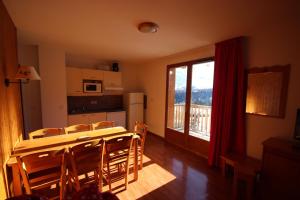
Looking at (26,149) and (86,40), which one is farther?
(86,40)

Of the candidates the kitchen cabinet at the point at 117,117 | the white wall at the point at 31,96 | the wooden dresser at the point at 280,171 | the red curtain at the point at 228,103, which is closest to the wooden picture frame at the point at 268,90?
the red curtain at the point at 228,103

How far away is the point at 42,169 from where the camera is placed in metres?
1.54

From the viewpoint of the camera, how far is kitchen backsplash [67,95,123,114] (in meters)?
4.23

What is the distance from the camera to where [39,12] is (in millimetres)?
1804

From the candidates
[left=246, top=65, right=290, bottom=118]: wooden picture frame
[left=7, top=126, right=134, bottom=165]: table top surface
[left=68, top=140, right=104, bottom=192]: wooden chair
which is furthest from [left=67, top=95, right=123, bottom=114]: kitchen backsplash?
[left=246, top=65, right=290, bottom=118]: wooden picture frame

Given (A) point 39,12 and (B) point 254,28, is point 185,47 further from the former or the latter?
(A) point 39,12

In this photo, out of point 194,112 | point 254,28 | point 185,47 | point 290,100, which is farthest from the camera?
point 194,112

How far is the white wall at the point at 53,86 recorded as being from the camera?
325 cm

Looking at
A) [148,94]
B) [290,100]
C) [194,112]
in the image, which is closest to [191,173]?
[194,112]

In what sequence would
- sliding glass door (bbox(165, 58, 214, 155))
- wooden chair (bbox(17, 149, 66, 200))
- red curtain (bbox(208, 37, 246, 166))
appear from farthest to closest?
sliding glass door (bbox(165, 58, 214, 155)) < red curtain (bbox(208, 37, 246, 166)) < wooden chair (bbox(17, 149, 66, 200))

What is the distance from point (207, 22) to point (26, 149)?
2846 millimetres

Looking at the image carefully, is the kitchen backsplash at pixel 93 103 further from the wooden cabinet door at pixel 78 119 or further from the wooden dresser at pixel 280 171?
the wooden dresser at pixel 280 171

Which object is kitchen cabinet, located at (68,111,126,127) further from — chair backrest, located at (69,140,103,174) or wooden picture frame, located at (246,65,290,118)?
wooden picture frame, located at (246,65,290,118)

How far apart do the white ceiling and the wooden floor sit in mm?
2386
